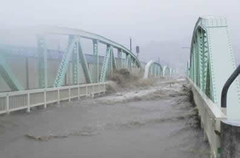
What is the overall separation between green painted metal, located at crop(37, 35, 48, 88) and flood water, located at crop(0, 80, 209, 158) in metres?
1.94

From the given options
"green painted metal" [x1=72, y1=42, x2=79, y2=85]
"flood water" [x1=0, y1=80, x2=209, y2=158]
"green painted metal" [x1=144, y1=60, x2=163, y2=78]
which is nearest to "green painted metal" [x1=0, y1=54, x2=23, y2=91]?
"flood water" [x1=0, y1=80, x2=209, y2=158]

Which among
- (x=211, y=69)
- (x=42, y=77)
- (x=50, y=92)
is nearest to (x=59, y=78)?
(x=42, y=77)

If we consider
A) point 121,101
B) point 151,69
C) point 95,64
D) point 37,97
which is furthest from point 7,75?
point 151,69

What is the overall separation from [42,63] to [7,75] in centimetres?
334

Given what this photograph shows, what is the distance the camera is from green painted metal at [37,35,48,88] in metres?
13.7

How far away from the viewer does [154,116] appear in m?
11.4

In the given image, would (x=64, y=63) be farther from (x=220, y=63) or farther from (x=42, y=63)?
(x=220, y=63)

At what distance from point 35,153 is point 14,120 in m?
3.49

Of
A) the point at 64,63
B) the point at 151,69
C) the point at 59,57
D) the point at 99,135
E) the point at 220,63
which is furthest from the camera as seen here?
the point at 151,69

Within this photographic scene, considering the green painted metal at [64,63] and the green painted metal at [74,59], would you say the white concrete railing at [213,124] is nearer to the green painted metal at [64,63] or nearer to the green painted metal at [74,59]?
the green painted metal at [64,63]

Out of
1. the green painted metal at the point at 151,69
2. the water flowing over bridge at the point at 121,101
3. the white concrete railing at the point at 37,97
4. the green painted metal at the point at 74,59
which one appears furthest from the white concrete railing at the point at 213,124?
the green painted metal at the point at 151,69

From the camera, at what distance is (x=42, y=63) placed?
550 inches

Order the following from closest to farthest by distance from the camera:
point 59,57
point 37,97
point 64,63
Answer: point 37,97 < point 64,63 < point 59,57

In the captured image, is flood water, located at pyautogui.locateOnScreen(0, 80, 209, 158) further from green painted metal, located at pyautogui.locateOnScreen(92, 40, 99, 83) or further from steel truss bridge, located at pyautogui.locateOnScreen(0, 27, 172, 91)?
green painted metal, located at pyautogui.locateOnScreen(92, 40, 99, 83)
